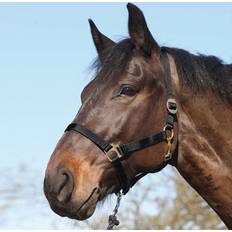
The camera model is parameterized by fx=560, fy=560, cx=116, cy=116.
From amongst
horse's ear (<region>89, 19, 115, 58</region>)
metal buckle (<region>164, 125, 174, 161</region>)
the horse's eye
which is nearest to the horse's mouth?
metal buckle (<region>164, 125, 174, 161</region>)

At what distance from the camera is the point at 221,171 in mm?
5312

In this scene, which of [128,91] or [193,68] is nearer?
[128,91]

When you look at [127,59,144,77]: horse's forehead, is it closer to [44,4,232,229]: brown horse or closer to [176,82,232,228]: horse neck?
[44,4,232,229]: brown horse

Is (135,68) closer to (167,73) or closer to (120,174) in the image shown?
(167,73)

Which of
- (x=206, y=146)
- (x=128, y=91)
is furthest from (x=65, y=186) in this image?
(x=206, y=146)

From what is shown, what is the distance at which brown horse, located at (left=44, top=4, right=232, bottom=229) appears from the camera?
493 centimetres

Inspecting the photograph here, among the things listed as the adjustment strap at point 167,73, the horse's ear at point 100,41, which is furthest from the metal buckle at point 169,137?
the horse's ear at point 100,41

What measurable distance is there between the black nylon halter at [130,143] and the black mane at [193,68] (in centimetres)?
19

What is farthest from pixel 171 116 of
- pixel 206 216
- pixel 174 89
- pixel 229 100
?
pixel 206 216

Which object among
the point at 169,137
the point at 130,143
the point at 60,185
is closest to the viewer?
the point at 60,185

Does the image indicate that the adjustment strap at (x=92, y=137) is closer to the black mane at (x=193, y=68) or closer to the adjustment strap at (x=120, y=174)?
the adjustment strap at (x=120, y=174)

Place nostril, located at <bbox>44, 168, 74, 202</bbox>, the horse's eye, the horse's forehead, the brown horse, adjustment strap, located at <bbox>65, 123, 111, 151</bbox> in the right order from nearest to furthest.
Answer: nostril, located at <bbox>44, 168, 74, 202</bbox> < the brown horse < adjustment strap, located at <bbox>65, 123, 111, 151</bbox> < the horse's eye < the horse's forehead

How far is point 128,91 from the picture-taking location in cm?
525

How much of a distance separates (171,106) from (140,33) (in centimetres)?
80
